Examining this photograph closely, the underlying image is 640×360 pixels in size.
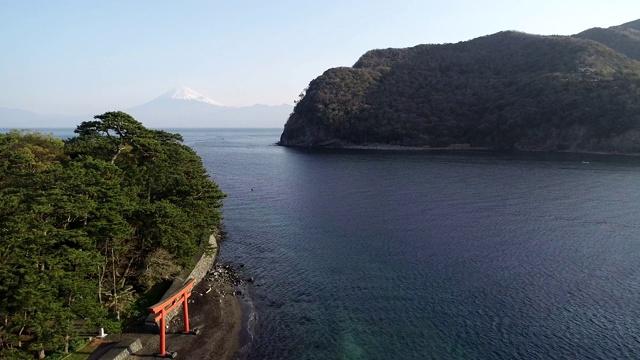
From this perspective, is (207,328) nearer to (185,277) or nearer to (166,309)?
(166,309)

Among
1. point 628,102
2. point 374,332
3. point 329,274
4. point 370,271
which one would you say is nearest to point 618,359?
point 374,332

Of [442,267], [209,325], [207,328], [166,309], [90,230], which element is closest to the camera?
[90,230]

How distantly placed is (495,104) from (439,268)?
144 metres

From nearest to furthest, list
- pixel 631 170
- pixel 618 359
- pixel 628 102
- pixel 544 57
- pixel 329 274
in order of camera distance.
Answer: pixel 618 359, pixel 329 274, pixel 631 170, pixel 628 102, pixel 544 57

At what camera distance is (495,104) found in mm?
164625

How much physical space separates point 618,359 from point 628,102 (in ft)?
436

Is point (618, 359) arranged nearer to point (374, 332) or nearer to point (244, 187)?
point (374, 332)

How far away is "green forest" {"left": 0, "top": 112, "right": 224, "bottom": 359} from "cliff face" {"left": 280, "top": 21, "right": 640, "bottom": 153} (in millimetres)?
135494

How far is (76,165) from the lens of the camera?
27.3m

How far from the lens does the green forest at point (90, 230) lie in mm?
20141

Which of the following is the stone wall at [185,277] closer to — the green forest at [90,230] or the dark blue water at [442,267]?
the green forest at [90,230]

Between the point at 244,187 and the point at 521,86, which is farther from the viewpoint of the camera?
the point at 521,86

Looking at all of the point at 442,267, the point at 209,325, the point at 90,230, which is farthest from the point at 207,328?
the point at 442,267

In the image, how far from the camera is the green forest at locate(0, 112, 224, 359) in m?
20.1
